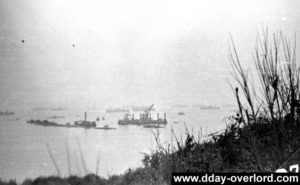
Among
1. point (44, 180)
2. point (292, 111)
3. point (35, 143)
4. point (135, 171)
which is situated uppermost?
point (292, 111)

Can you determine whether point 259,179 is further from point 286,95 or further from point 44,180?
point 44,180

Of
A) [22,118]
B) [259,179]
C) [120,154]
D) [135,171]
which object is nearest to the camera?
[259,179]

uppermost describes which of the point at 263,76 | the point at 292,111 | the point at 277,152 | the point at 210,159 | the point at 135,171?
the point at 263,76

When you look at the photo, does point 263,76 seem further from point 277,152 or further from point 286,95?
point 277,152

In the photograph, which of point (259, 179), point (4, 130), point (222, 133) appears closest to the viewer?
point (259, 179)

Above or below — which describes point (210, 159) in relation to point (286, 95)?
below

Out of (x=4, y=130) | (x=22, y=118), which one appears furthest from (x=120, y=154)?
(x=22, y=118)

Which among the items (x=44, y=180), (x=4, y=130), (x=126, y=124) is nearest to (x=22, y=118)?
(x=4, y=130)

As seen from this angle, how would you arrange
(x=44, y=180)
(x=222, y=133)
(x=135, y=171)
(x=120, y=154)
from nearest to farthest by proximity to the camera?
1. (x=222, y=133)
2. (x=135, y=171)
3. (x=44, y=180)
4. (x=120, y=154)

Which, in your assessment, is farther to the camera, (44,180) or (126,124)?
(126,124)
